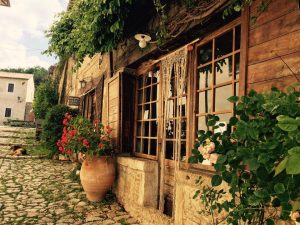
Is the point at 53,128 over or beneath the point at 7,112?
beneath

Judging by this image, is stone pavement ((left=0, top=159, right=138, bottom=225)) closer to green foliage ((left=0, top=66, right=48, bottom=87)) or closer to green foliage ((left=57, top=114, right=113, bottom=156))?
green foliage ((left=57, top=114, right=113, bottom=156))

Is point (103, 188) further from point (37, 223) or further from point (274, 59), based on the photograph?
point (274, 59)

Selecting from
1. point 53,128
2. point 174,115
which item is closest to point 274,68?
point 174,115

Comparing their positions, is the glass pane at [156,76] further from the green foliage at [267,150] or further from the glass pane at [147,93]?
the green foliage at [267,150]

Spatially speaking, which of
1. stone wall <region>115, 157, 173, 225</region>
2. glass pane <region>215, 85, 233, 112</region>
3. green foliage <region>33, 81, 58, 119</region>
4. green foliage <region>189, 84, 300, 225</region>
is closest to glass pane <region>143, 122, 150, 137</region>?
stone wall <region>115, 157, 173, 225</region>

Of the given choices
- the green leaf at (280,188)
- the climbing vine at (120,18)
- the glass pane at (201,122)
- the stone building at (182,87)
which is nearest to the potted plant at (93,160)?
the stone building at (182,87)

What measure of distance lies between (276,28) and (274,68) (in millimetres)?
356

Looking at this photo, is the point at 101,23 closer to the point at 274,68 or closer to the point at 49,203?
the point at 274,68

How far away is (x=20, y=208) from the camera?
14.6ft

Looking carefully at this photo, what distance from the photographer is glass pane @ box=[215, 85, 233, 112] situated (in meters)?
3.04

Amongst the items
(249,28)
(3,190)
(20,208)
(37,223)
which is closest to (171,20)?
(249,28)

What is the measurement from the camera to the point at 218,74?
10.6 ft

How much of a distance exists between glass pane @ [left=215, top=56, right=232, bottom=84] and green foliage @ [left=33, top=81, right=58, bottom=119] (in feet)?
49.1

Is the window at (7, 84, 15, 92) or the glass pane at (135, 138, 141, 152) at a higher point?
the window at (7, 84, 15, 92)
